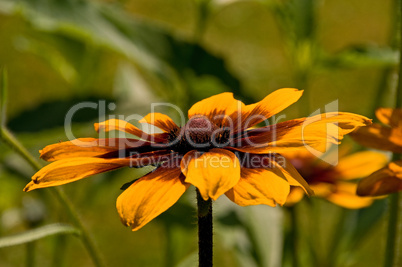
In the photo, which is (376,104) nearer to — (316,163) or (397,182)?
(316,163)

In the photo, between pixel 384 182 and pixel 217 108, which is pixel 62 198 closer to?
pixel 217 108

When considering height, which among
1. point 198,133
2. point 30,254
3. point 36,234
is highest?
point 198,133

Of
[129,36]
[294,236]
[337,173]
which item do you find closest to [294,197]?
[294,236]

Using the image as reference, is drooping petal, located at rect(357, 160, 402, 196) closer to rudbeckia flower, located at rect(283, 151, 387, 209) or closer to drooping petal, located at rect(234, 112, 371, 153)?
drooping petal, located at rect(234, 112, 371, 153)

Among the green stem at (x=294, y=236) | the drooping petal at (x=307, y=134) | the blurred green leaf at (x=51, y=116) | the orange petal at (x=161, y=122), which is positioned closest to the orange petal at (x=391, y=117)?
the drooping petal at (x=307, y=134)

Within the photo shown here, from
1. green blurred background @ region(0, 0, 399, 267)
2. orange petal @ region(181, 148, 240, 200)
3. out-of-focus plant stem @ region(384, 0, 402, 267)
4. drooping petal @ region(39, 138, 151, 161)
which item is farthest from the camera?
green blurred background @ region(0, 0, 399, 267)

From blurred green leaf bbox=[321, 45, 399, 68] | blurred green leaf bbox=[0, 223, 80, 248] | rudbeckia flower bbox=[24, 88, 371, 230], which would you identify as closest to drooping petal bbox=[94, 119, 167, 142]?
rudbeckia flower bbox=[24, 88, 371, 230]

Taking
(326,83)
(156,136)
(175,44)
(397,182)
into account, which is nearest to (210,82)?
(175,44)
